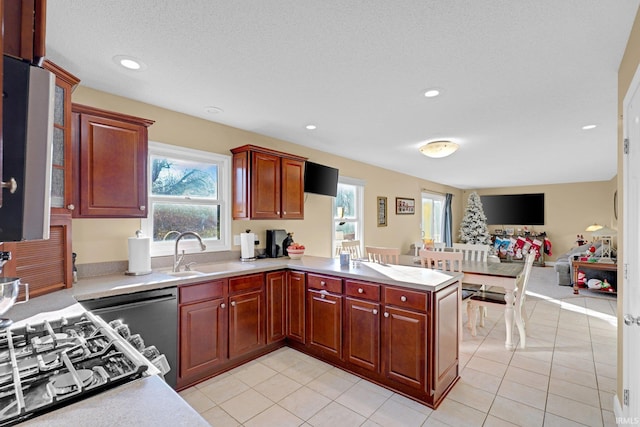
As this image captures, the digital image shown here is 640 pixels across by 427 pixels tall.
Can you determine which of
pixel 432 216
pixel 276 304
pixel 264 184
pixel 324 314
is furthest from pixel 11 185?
pixel 432 216

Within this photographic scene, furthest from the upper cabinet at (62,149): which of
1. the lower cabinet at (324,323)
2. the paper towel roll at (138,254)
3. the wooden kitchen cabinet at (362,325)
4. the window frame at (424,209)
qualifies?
the window frame at (424,209)

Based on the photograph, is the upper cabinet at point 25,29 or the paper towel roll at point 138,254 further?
the paper towel roll at point 138,254

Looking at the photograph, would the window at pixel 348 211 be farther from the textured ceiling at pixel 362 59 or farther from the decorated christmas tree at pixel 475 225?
the decorated christmas tree at pixel 475 225

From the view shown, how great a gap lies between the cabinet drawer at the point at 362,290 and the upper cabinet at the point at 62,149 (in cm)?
210

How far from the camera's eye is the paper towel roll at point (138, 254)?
8.08 ft

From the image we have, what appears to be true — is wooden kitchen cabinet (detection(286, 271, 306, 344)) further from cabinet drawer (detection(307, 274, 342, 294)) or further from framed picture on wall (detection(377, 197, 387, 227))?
framed picture on wall (detection(377, 197, 387, 227))

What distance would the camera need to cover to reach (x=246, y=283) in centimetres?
280

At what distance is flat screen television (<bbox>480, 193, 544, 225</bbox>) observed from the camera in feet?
28.5

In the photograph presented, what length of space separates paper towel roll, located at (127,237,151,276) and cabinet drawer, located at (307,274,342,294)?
1.42m

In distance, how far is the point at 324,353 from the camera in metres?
2.82

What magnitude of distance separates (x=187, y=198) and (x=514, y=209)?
30.3 ft

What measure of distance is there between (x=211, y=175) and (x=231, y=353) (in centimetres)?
181

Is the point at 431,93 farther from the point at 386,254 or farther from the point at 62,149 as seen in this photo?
the point at 62,149

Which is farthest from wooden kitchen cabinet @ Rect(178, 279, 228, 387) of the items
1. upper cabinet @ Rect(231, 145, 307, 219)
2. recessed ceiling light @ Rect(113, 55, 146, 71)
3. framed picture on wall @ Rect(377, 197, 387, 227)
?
framed picture on wall @ Rect(377, 197, 387, 227)
